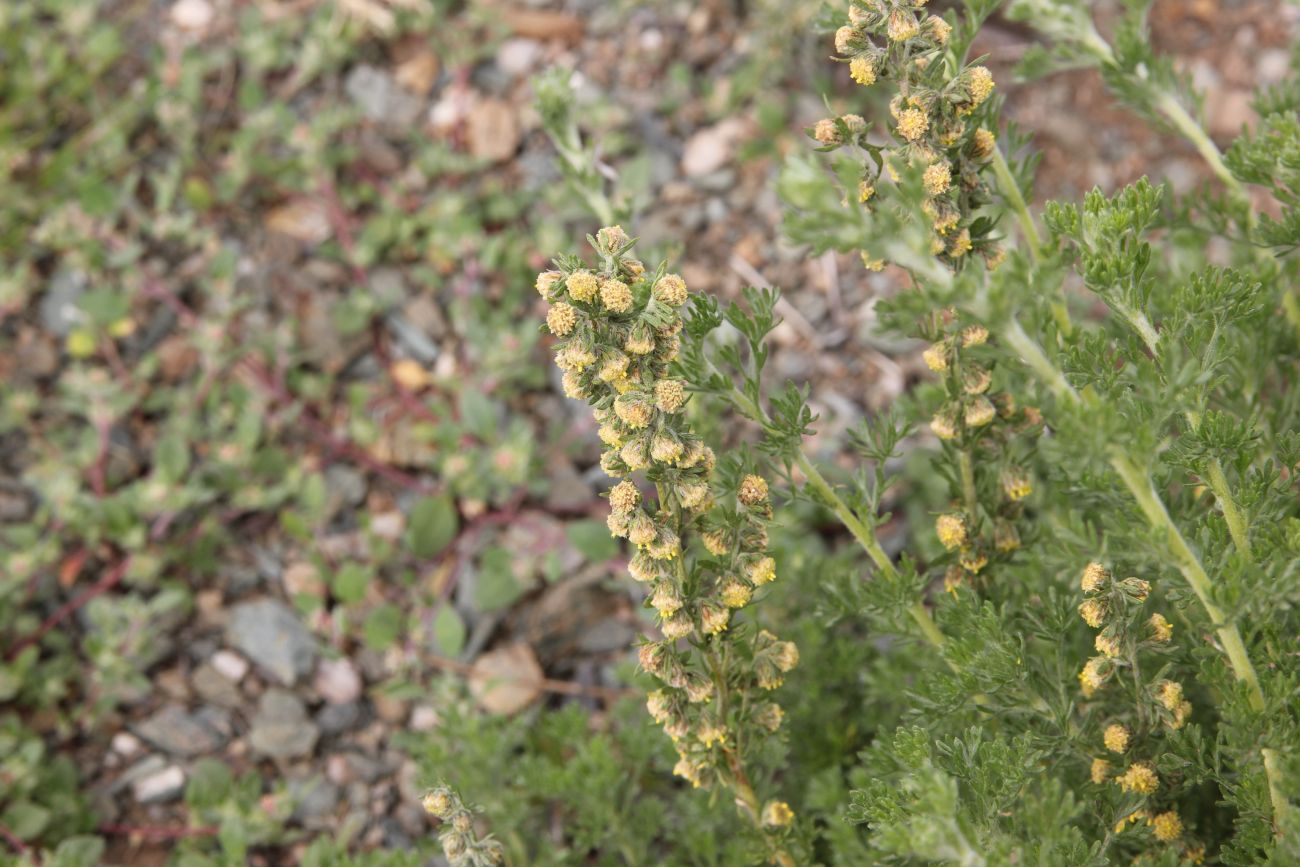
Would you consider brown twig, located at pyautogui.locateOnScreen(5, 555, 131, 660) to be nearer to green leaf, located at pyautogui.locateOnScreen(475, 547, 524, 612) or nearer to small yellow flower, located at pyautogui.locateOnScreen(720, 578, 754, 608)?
green leaf, located at pyautogui.locateOnScreen(475, 547, 524, 612)

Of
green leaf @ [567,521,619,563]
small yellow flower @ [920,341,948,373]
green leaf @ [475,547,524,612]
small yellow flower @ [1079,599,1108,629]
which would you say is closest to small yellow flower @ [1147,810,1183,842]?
small yellow flower @ [1079,599,1108,629]

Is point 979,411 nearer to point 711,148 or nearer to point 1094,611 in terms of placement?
point 1094,611

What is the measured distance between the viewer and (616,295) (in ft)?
6.72

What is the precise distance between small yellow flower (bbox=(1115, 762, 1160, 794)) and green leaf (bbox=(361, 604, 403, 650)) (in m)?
A: 2.42

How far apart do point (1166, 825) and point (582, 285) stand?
4.92 feet

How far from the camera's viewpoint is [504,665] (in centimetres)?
407

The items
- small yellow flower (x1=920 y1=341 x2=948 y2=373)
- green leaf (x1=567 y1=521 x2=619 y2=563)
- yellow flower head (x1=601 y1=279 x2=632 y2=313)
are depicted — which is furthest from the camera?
green leaf (x1=567 y1=521 x2=619 y2=563)

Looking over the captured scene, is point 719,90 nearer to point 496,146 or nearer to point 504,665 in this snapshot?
point 496,146

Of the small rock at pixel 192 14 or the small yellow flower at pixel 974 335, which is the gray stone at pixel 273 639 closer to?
the small yellow flower at pixel 974 335

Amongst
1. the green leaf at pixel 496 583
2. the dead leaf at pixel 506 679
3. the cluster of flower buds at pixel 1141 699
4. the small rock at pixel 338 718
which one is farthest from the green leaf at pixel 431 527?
the cluster of flower buds at pixel 1141 699

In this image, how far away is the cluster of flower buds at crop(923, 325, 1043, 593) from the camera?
2.41 meters

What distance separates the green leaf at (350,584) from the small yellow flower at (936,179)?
2575 millimetres

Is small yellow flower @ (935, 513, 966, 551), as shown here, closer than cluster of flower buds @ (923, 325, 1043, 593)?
No

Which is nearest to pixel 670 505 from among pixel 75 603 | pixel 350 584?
pixel 350 584
